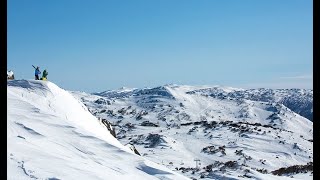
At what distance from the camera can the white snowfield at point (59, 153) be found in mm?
11148

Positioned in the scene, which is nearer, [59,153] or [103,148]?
[59,153]

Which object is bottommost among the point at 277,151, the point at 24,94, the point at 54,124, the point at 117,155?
the point at 277,151

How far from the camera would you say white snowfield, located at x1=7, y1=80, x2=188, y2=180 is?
11.1 meters

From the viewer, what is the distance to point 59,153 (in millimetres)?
13039

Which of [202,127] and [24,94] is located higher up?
[24,94]

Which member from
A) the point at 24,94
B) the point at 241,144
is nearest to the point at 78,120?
the point at 24,94

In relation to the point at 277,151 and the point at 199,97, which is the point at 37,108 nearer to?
the point at 277,151

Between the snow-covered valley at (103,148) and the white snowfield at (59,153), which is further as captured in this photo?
the snow-covered valley at (103,148)

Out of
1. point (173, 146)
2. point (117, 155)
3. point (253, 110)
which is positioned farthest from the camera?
point (253, 110)

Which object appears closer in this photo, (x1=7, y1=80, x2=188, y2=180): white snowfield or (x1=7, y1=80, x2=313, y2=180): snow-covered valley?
(x1=7, y1=80, x2=188, y2=180): white snowfield

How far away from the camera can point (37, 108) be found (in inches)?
695
